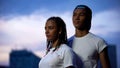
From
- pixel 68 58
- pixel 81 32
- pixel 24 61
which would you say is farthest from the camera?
pixel 24 61

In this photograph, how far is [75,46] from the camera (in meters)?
1.15

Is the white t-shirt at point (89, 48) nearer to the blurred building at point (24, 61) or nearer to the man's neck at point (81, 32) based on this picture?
the man's neck at point (81, 32)

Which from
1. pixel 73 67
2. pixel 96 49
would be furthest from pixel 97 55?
pixel 73 67

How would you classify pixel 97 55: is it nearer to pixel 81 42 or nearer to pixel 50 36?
pixel 81 42

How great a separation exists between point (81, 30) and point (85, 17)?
0.18ft

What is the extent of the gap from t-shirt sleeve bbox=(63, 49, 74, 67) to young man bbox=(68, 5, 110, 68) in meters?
0.07

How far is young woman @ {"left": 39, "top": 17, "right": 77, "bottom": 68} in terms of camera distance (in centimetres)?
107

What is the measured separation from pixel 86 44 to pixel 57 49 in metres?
0.12

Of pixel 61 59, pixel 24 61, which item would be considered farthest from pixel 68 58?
pixel 24 61

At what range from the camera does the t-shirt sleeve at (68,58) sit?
1054 millimetres

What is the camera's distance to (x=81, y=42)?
1.15 metres

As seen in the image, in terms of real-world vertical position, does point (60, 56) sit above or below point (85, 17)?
below

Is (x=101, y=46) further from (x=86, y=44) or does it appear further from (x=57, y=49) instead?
(x=57, y=49)

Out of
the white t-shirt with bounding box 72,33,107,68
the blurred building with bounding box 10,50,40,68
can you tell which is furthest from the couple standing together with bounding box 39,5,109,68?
the blurred building with bounding box 10,50,40,68
